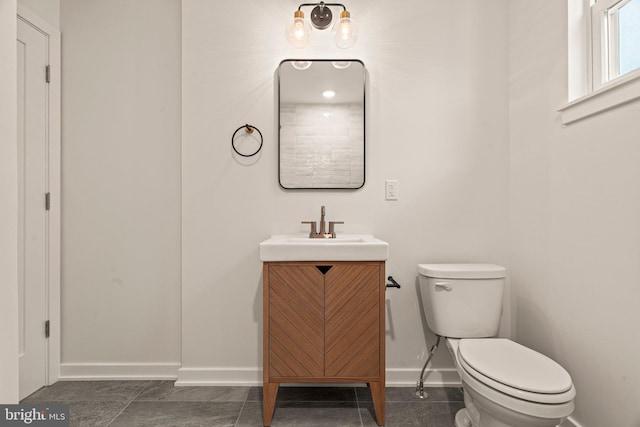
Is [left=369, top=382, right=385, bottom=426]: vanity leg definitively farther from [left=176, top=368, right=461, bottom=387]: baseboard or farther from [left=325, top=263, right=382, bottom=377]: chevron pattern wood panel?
[left=176, top=368, right=461, bottom=387]: baseboard

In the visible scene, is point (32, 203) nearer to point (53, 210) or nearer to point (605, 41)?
point (53, 210)

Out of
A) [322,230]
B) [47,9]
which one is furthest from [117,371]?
[47,9]

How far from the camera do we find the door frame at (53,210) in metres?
2.03

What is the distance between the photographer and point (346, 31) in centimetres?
189

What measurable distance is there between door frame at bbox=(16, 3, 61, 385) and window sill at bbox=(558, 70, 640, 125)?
2.66 m

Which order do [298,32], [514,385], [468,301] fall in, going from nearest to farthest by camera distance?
[514,385] → [468,301] → [298,32]

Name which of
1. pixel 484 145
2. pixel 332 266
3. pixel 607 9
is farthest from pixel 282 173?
pixel 607 9

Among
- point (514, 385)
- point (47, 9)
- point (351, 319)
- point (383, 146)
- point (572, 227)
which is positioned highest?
point (47, 9)

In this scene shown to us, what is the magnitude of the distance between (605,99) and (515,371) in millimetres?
1071

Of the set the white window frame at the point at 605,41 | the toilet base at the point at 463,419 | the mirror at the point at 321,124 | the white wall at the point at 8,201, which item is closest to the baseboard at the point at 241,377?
the toilet base at the point at 463,419

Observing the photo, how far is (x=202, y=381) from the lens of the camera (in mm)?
2023

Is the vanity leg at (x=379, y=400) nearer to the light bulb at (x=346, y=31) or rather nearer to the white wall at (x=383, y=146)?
the white wall at (x=383, y=146)

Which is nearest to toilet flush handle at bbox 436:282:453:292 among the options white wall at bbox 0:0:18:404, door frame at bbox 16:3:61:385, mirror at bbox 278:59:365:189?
mirror at bbox 278:59:365:189

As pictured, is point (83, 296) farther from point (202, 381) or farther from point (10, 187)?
point (10, 187)
